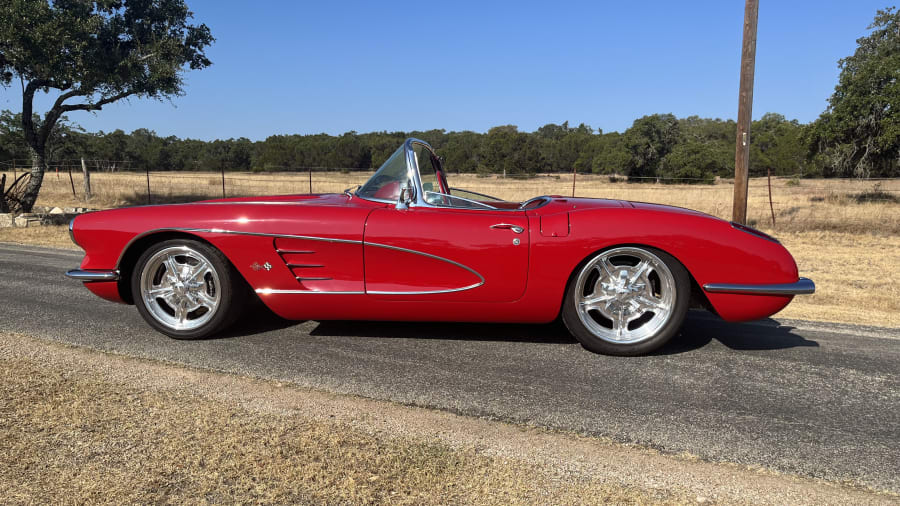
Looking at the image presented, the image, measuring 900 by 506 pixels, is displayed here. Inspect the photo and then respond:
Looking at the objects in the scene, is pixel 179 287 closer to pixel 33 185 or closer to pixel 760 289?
pixel 760 289

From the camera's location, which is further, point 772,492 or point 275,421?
point 275,421

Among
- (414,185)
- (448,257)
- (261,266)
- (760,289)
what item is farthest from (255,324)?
(760,289)

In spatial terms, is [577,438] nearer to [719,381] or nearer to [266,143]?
[719,381]

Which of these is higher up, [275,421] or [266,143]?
[266,143]

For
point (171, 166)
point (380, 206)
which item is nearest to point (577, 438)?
point (380, 206)

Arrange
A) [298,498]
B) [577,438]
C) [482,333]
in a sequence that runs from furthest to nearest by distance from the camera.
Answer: [482,333] → [577,438] → [298,498]

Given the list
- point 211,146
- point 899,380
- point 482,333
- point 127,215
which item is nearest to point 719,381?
point 899,380

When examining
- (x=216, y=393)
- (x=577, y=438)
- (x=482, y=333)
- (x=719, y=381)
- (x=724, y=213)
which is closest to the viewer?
(x=577, y=438)

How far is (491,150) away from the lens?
5762cm

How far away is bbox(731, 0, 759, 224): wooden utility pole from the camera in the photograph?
9756mm

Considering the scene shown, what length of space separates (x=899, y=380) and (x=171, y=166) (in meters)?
79.8

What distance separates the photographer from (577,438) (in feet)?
8.12

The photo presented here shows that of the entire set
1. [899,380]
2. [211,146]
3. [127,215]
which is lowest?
[899,380]

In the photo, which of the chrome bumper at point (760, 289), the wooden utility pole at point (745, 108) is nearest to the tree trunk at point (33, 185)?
the wooden utility pole at point (745, 108)
